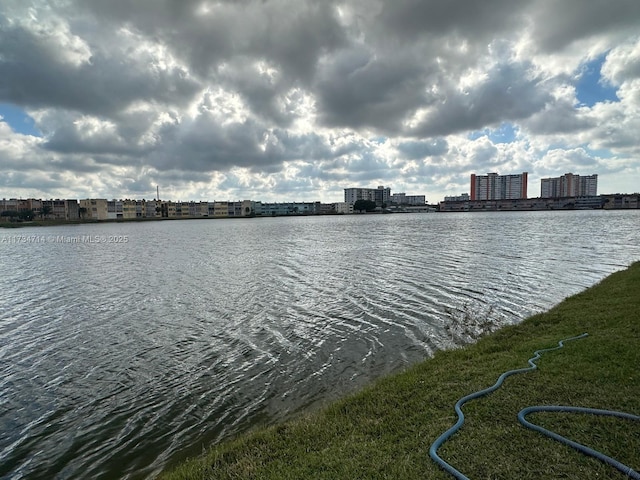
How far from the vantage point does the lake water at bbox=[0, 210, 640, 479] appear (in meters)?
7.74

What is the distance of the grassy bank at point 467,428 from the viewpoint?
15.4 ft

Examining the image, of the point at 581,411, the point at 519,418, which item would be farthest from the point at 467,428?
the point at 581,411

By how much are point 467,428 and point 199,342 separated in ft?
32.4

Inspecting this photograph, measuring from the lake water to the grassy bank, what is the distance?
2014mm

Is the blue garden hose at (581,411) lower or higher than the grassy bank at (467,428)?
higher

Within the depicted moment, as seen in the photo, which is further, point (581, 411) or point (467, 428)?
point (581, 411)

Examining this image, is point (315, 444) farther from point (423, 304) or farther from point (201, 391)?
point (423, 304)

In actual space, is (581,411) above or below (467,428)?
above

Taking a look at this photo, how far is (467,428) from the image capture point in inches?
216

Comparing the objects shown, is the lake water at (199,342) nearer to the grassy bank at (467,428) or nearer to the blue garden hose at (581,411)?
the grassy bank at (467,428)

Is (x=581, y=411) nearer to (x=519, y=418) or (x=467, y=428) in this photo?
(x=519, y=418)

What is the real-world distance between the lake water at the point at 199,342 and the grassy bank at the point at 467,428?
6.61 feet

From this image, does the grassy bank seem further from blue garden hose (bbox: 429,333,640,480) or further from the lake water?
the lake water

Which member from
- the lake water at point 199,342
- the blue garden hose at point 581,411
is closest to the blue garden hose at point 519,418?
the blue garden hose at point 581,411
